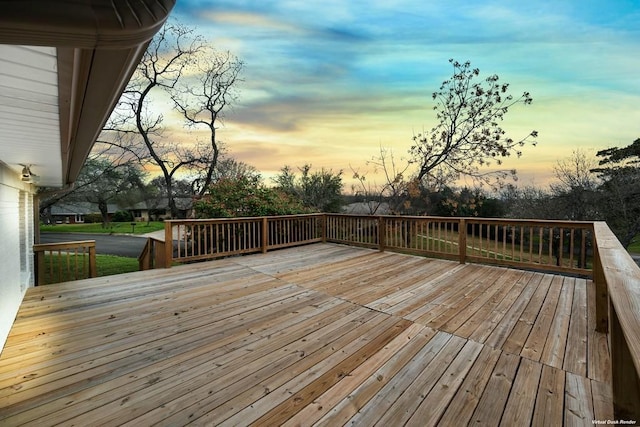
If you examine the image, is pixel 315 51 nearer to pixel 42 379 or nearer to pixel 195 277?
pixel 195 277

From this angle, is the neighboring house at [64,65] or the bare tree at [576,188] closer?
the neighboring house at [64,65]

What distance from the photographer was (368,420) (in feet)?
5.04

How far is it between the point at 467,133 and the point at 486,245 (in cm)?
528

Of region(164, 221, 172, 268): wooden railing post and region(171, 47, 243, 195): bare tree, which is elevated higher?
region(171, 47, 243, 195): bare tree

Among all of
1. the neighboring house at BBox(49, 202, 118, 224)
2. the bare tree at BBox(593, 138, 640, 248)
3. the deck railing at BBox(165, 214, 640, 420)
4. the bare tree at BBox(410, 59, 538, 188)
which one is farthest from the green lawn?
the neighboring house at BBox(49, 202, 118, 224)

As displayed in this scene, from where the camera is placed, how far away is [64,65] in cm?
91

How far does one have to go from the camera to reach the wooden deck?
161cm

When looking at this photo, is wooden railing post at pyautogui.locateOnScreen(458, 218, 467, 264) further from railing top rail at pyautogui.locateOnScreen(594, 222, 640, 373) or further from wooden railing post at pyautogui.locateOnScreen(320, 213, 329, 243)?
wooden railing post at pyautogui.locateOnScreen(320, 213, 329, 243)

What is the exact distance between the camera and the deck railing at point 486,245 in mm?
1066

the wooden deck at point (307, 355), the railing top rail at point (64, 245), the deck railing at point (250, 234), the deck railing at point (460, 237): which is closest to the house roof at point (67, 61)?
the wooden deck at point (307, 355)

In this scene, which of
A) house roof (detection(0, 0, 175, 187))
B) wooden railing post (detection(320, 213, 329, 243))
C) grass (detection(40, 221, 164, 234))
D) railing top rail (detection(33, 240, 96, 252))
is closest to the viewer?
house roof (detection(0, 0, 175, 187))

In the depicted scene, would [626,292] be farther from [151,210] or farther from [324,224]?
[151,210]

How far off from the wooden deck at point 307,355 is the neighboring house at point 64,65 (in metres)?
0.87

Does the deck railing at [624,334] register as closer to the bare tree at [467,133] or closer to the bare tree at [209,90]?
the bare tree at [467,133]
